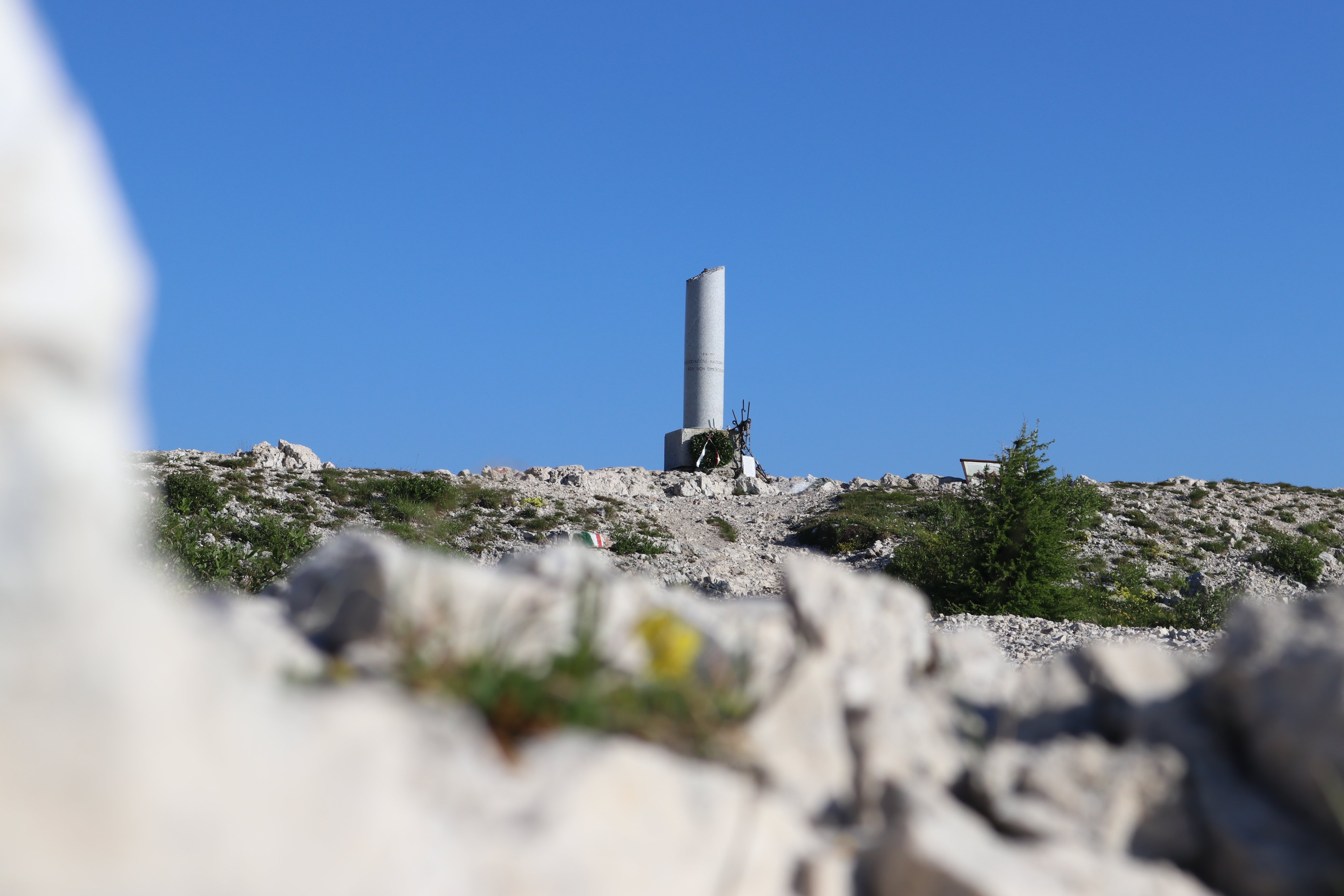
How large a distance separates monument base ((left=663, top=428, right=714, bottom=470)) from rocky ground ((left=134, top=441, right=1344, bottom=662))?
403 cm

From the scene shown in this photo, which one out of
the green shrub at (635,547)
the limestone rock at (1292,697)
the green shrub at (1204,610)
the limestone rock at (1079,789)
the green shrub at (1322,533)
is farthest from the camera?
the green shrub at (1322,533)

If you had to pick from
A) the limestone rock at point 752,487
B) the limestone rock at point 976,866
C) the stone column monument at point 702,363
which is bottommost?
the limestone rock at point 976,866

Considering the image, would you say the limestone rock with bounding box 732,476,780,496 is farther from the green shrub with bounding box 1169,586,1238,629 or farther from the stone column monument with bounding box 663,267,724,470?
the green shrub with bounding box 1169,586,1238,629

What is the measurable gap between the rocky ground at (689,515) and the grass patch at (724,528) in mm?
64

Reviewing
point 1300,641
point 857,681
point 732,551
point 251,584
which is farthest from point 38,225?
point 732,551

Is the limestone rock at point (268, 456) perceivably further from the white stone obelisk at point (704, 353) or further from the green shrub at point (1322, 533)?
the green shrub at point (1322, 533)

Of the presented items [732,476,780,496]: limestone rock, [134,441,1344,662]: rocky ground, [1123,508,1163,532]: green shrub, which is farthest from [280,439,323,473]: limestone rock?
[1123,508,1163,532]: green shrub

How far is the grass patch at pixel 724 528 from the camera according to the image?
26609 mm

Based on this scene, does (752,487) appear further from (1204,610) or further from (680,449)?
(1204,610)

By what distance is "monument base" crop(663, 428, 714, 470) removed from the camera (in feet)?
130

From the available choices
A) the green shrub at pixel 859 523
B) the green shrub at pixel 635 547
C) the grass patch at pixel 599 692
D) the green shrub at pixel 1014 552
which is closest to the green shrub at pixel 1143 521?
the green shrub at pixel 859 523

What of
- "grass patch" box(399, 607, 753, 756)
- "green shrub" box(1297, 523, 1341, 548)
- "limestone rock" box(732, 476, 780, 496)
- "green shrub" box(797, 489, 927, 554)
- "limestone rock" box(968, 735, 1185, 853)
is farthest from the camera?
"limestone rock" box(732, 476, 780, 496)

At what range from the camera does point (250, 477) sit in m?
25.8

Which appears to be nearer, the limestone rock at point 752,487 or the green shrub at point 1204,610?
the green shrub at point 1204,610
